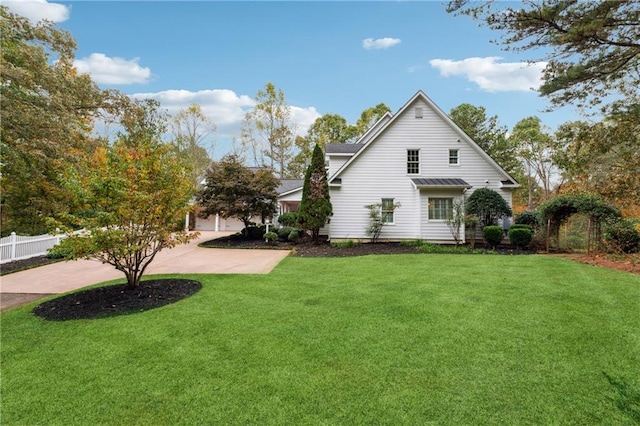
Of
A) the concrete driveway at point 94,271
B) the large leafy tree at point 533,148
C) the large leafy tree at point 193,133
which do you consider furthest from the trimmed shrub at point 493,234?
the large leafy tree at point 193,133

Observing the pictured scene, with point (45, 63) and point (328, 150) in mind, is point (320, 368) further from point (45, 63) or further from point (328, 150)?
point (328, 150)

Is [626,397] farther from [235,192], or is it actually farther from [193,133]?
[193,133]

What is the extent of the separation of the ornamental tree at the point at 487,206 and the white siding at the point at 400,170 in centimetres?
82

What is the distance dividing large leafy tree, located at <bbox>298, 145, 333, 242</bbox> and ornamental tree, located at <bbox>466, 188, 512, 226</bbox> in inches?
257

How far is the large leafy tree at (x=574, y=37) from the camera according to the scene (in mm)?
5889

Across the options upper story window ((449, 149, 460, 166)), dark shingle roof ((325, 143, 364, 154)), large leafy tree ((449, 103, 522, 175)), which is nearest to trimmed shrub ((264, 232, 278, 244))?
dark shingle roof ((325, 143, 364, 154))

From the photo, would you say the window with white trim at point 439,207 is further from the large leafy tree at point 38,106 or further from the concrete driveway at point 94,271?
the large leafy tree at point 38,106

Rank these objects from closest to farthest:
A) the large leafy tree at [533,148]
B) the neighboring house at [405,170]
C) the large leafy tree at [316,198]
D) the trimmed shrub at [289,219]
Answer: the large leafy tree at [316,198] → the neighboring house at [405,170] → the trimmed shrub at [289,219] → the large leafy tree at [533,148]

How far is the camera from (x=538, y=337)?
13.2 ft

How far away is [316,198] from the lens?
14.2 meters

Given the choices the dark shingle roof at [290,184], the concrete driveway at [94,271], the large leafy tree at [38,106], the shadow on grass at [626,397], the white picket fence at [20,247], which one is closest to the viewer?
the shadow on grass at [626,397]

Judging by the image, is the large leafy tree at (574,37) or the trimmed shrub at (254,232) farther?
the trimmed shrub at (254,232)

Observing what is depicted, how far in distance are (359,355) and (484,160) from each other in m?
14.1

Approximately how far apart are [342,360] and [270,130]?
30.5 meters
